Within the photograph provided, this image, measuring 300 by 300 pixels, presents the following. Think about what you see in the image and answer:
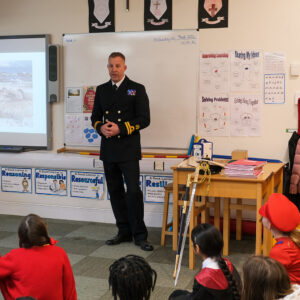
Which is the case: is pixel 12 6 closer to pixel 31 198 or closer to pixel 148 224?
pixel 31 198

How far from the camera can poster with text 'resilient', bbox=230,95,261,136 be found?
14.5ft

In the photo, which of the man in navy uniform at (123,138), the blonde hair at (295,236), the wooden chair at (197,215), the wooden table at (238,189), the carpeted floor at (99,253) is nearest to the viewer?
the blonde hair at (295,236)

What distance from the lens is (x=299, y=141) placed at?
13.8 feet

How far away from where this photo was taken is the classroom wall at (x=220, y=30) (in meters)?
4.30

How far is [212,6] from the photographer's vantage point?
4.46m

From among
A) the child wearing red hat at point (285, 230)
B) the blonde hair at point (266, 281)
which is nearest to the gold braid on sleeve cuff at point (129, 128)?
the child wearing red hat at point (285, 230)

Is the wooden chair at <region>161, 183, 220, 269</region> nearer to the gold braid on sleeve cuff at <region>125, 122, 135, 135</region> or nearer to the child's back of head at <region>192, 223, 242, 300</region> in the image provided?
the gold braid on sleeve cuff at <region>125, 122, 135, 135</region>

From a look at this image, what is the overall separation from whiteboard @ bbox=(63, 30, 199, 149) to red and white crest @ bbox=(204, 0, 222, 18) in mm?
235

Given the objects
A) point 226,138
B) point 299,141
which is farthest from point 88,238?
point 299,141

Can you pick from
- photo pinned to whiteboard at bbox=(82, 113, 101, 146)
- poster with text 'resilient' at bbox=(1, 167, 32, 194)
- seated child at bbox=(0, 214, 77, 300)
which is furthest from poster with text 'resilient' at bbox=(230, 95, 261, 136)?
seated child at bbox=(0, 214, 77, 300)

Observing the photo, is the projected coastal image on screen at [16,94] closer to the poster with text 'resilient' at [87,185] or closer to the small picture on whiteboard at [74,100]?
the small picture on whiteboard at [74,100]

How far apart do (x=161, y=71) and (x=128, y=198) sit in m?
1.38

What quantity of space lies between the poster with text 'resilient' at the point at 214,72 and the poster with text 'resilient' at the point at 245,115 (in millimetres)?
176

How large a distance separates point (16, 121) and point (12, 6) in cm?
124
